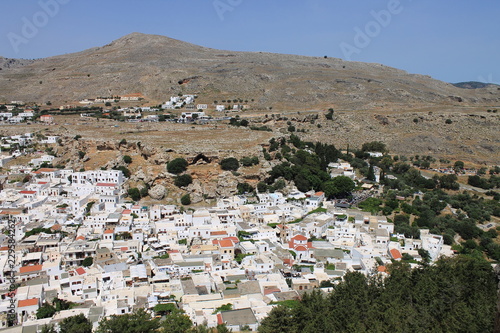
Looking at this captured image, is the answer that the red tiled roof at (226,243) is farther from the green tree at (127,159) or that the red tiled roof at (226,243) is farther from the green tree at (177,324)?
the green tree at (127,159)

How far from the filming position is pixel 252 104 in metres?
61.7

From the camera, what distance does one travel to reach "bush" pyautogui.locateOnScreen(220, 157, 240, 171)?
3297cm

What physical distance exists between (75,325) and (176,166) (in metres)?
18.6

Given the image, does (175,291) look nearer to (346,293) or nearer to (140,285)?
(140,285)

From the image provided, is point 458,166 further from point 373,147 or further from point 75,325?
point 75,325

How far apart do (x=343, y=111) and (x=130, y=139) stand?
107 feet

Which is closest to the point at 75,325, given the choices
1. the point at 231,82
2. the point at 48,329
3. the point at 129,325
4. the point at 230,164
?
the point at 48,329

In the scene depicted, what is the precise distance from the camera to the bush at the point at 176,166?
105ft

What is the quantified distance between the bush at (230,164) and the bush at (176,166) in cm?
314

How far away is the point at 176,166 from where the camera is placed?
31984 millimetres

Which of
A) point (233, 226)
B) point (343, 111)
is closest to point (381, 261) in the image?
point (233, 226)

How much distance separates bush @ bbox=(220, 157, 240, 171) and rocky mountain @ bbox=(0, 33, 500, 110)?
92.5 feet

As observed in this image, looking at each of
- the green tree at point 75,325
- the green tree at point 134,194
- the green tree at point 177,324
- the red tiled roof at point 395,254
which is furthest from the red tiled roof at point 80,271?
the red tiled roof at point 395,254

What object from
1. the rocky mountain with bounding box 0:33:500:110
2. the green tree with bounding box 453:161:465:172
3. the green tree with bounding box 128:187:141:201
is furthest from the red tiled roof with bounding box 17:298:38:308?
the rocky mountain with bounding box 0:33:500:110
